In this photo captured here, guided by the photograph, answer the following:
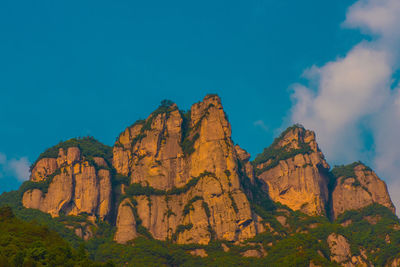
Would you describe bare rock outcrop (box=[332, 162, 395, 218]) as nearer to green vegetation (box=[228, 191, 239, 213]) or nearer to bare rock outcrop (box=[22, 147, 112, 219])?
green vegetation (box=[228, 191, 239, 213])

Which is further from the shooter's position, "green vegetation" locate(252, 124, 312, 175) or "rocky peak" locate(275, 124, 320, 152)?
"rocky peak" locate(275, 124, 320, 152)

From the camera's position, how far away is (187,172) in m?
162

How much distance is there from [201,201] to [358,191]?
55.7 metres

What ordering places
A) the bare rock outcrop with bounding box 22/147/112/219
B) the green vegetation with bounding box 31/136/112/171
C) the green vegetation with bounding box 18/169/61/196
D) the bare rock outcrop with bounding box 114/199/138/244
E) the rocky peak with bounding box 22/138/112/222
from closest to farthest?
the bare rock outcrop with bounding box 114/199/138/244
the bare rock outcrop with bounding box 22/147/112/219
the rocky peak with bounding box 22/138/112/222
the green vegetation with bounding box 18/169/61/196
the green vegetation with bounding box 31/136/112/171

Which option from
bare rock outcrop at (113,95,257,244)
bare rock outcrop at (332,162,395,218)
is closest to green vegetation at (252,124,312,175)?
bare rock outcrop at (332,162,395,218)

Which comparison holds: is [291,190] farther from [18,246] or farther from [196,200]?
[18,246]

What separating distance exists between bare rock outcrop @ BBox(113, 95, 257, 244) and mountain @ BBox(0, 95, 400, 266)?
0.90 ft

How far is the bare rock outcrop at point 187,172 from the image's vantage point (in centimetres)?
14750

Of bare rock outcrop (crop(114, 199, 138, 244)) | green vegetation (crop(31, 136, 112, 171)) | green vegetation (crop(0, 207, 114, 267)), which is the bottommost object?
green vegetation (crop(0, 207, 114, 267))

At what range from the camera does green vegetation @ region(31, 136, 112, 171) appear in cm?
17100

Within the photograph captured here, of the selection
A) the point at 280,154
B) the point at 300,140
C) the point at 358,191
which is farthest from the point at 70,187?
the point at 358,191

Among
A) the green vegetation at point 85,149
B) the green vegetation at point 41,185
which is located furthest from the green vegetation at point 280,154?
the green vegetation at point 41,185

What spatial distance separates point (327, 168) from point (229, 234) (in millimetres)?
56058

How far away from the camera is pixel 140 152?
170 metres
